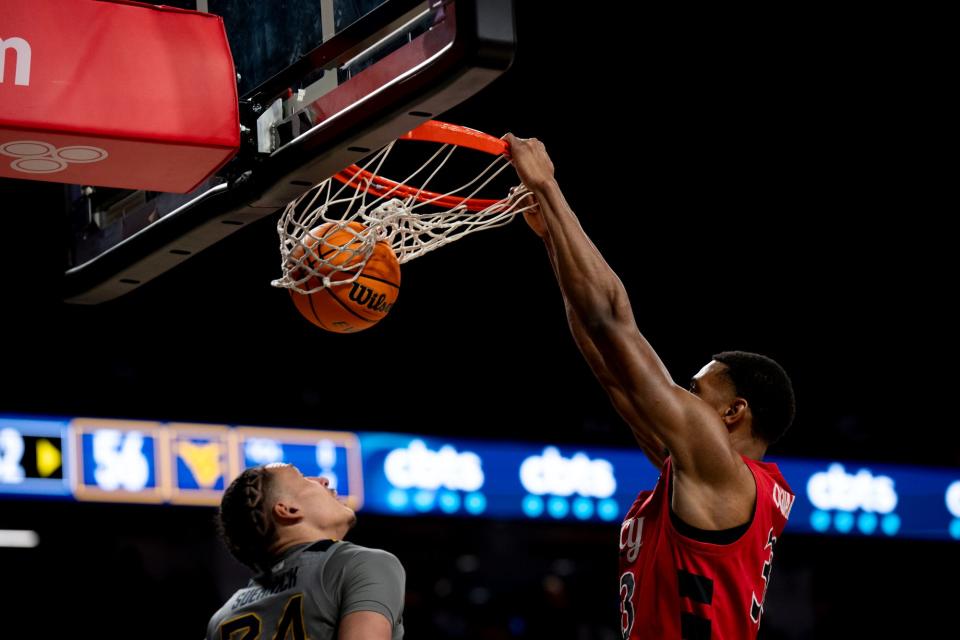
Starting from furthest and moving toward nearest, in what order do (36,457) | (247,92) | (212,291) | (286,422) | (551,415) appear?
(551,415) < (212,291) < (286,422) < (36,457) < (247,92)

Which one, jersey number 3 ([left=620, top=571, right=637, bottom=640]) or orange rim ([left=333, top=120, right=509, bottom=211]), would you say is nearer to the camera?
jersey number 3 ([left=620, top=571, right=637, bottom=640])

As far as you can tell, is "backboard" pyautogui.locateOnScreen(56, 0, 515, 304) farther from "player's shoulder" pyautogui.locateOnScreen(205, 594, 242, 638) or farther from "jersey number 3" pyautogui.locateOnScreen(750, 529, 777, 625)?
"jersey number 3" pyautogui.locateOnScreen(750, 529, 777, 625)

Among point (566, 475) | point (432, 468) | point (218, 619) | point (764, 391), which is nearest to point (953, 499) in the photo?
point (566, 475)

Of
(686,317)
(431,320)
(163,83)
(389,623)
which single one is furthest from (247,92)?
(686,317)

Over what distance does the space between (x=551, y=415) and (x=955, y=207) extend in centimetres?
301

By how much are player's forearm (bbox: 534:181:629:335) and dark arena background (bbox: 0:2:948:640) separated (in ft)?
11.3

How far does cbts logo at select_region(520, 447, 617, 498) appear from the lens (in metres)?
8.40

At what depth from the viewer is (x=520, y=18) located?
6230 millimetres

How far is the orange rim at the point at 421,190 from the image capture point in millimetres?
3064

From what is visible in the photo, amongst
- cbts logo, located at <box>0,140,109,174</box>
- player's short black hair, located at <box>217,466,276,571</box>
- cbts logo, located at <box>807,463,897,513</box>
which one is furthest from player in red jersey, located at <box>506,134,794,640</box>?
cbts logo, located at <box>807,463,897,513</box>

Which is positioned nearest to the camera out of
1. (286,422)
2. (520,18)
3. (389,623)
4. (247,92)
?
(389,623)

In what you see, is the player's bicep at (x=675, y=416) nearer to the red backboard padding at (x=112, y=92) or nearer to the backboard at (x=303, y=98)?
the backboard at (x=303, y=98)

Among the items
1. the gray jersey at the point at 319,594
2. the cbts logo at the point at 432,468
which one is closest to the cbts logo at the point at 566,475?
the cbts logo at the point at 432,468

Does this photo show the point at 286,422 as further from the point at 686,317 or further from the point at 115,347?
the point at 686,317
